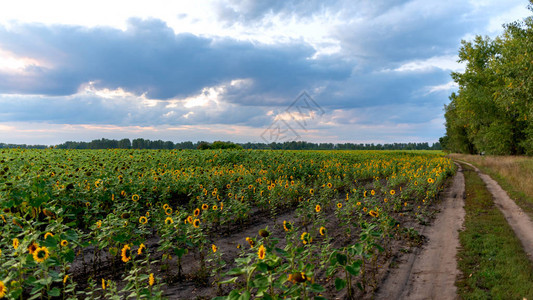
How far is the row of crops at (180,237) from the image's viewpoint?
11.2ft

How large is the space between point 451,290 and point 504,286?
946 mm

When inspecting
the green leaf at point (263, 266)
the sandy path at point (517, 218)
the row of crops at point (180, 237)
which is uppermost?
the green leaf at point (263, 266)

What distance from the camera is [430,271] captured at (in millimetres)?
5676

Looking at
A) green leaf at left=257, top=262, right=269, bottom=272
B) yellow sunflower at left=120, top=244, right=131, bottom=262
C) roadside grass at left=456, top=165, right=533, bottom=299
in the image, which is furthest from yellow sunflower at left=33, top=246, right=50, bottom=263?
roadside grass at left=456, top=165, right=533, bottom=299

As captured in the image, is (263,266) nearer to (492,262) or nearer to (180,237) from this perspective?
(180,237)

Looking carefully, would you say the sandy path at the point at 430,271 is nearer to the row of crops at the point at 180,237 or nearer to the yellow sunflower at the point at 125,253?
the row of crops at the point at 180,237

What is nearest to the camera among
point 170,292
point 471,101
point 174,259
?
point 170,292

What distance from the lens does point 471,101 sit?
36000mm

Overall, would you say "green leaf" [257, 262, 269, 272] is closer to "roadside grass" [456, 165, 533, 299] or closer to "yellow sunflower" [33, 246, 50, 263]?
"yellow sunflower" [33, 246, 50, 263]

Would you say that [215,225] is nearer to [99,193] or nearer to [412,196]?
[99,193]

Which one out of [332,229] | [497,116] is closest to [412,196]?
[332,229]

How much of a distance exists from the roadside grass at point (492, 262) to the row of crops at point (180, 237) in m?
1.39

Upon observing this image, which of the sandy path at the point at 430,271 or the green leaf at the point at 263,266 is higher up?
the green leaf at the point at 263,266

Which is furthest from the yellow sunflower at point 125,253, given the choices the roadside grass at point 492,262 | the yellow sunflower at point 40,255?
the roadside grass at point 492,262
